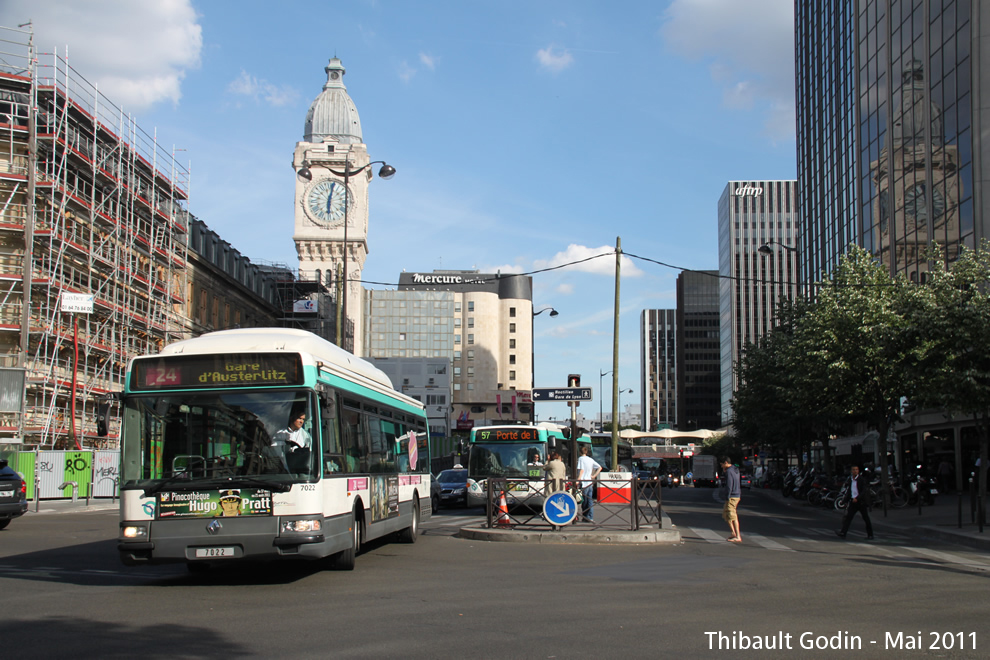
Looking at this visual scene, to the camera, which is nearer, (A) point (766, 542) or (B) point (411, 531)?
(B) point (411, 531)

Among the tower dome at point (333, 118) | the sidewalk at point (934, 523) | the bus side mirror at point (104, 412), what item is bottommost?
the sidewalk at point (934, 523)

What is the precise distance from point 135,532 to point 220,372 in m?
2.04

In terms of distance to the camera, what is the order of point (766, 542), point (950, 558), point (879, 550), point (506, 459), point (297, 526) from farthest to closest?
point (506, 459)
point (766, 542)
point (879, 550)
point (950, 558)
point (297, 526)

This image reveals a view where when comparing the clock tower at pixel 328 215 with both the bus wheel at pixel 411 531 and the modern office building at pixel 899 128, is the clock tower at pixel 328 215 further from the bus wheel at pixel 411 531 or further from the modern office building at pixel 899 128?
the bus wheel at pixel 411 531

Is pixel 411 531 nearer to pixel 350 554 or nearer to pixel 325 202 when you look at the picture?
pixel 350 554

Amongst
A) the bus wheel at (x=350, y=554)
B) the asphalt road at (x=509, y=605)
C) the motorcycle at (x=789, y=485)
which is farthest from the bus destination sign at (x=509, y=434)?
the motorcycle at (x=789, y=485)

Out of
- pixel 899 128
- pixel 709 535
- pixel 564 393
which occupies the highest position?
pixel 899 128

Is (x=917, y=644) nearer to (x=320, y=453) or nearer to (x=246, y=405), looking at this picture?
(x=320, y=453)

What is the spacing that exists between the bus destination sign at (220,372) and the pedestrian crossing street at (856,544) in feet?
32.2

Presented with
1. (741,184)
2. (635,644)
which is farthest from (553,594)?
(741,184)

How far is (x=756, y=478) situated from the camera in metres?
72.9

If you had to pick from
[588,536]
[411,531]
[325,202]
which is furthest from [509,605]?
[325,202]

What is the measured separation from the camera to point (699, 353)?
180 metres

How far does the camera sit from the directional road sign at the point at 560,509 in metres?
17.8
